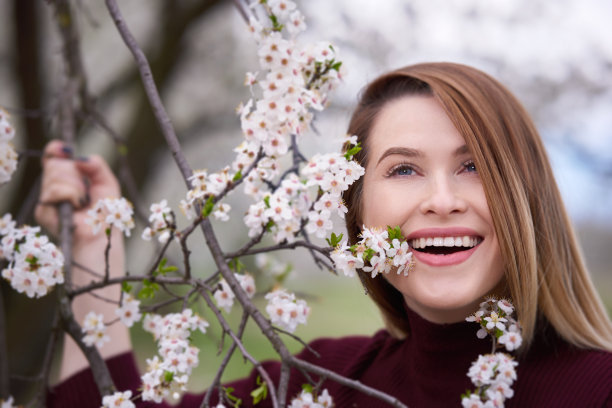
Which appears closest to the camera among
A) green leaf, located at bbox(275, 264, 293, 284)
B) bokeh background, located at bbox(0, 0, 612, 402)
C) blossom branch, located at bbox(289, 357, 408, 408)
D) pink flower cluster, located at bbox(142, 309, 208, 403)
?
blossom branch, located at bbox(289, 357, 408, 408)

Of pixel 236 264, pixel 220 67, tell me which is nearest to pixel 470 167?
pixel 236 264

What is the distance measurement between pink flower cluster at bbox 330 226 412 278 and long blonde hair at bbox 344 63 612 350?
0.26 m

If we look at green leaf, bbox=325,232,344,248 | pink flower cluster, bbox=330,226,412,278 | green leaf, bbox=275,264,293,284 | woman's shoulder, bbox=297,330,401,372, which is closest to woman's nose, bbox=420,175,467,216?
pink flower cluster, bbox=330,226,412,278

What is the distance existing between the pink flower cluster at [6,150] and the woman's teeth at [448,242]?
0.95 metres

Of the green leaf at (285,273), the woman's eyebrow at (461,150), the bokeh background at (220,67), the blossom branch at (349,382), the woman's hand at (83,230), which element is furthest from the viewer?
the bokeh background at (220,67)

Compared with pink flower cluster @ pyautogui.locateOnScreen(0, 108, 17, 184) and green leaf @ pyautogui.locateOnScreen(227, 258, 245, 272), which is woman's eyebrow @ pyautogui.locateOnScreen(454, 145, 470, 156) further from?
pink flower cluster @ pyautogui.locateOnScreen(0, 108, 17, 184)

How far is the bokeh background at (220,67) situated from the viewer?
3.10 meters

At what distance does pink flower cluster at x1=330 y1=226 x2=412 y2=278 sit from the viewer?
3.47ft

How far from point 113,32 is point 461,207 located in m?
5.50

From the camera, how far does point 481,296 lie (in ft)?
4.35

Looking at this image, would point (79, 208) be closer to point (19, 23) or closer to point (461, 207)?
point (461, 207)

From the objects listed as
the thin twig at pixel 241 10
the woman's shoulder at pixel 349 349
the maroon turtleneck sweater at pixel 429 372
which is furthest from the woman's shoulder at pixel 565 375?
the thin twig at pixel 241 10

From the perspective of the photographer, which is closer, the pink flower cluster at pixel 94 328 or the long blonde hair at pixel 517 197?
the long blonde hair at pixel 517 197

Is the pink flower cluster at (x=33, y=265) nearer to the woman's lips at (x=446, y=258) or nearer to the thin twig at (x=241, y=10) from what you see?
the thin twig at (x=241, y=10)
